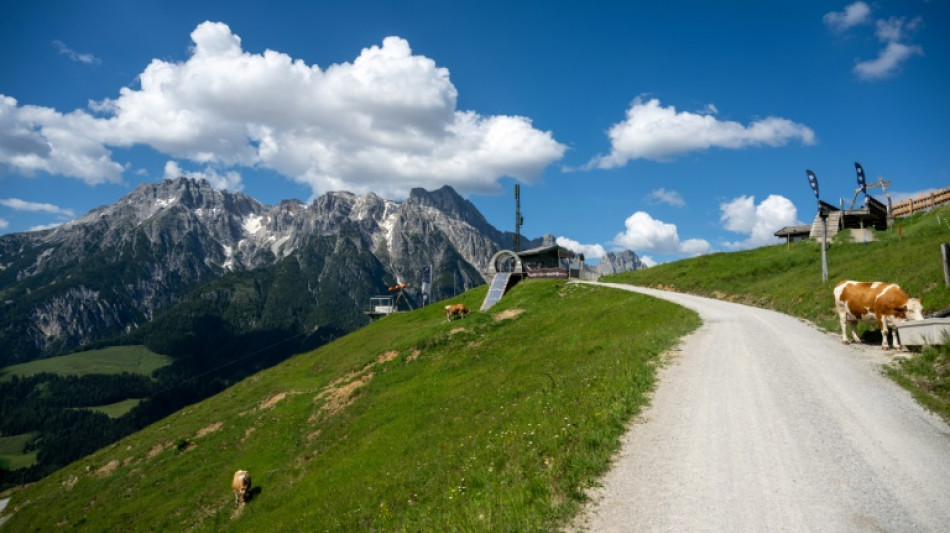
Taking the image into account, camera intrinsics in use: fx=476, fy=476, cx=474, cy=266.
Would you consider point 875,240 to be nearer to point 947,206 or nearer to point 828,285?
point 947,206

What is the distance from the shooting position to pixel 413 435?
82.4 ft

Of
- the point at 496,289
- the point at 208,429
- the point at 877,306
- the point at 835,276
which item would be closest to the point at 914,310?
the point at 877,306

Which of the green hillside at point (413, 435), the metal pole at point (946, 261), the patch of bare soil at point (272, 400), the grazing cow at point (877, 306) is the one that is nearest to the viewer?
the green hillside at point (413, 435)

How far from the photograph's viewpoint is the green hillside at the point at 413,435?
41.9 ft

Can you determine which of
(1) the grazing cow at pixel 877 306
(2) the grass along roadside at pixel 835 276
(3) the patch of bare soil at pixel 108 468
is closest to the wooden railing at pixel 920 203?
(2) the grass along roadside at pixel 835 276

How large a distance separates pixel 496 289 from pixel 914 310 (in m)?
51.7

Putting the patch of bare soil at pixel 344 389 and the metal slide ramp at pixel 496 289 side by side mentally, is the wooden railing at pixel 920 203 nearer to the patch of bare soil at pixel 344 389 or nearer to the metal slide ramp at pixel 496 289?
the metal slide ramp at pixel 496 289

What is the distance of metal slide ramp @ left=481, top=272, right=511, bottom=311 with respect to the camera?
65137 mm

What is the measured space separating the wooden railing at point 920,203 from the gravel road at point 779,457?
58287 millimetres

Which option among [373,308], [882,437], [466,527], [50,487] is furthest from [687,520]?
[373,308]

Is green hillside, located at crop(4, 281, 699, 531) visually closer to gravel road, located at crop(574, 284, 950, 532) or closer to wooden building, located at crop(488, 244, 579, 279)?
gravel road, located at crop(574, 284, 950, 532)

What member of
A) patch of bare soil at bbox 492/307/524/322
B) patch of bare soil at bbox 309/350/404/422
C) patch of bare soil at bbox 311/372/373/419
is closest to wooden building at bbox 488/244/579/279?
patch of bare soil at bbox 492/307/524/322

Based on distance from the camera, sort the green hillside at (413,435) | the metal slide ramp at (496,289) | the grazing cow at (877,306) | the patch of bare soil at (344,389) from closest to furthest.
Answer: the green hillside at (413,435) < the grazing cow at (877,306) < the patch of bare soil at (344,389) < the metal slide ramp at (496,289)

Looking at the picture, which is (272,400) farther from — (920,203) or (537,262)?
(920,203)
